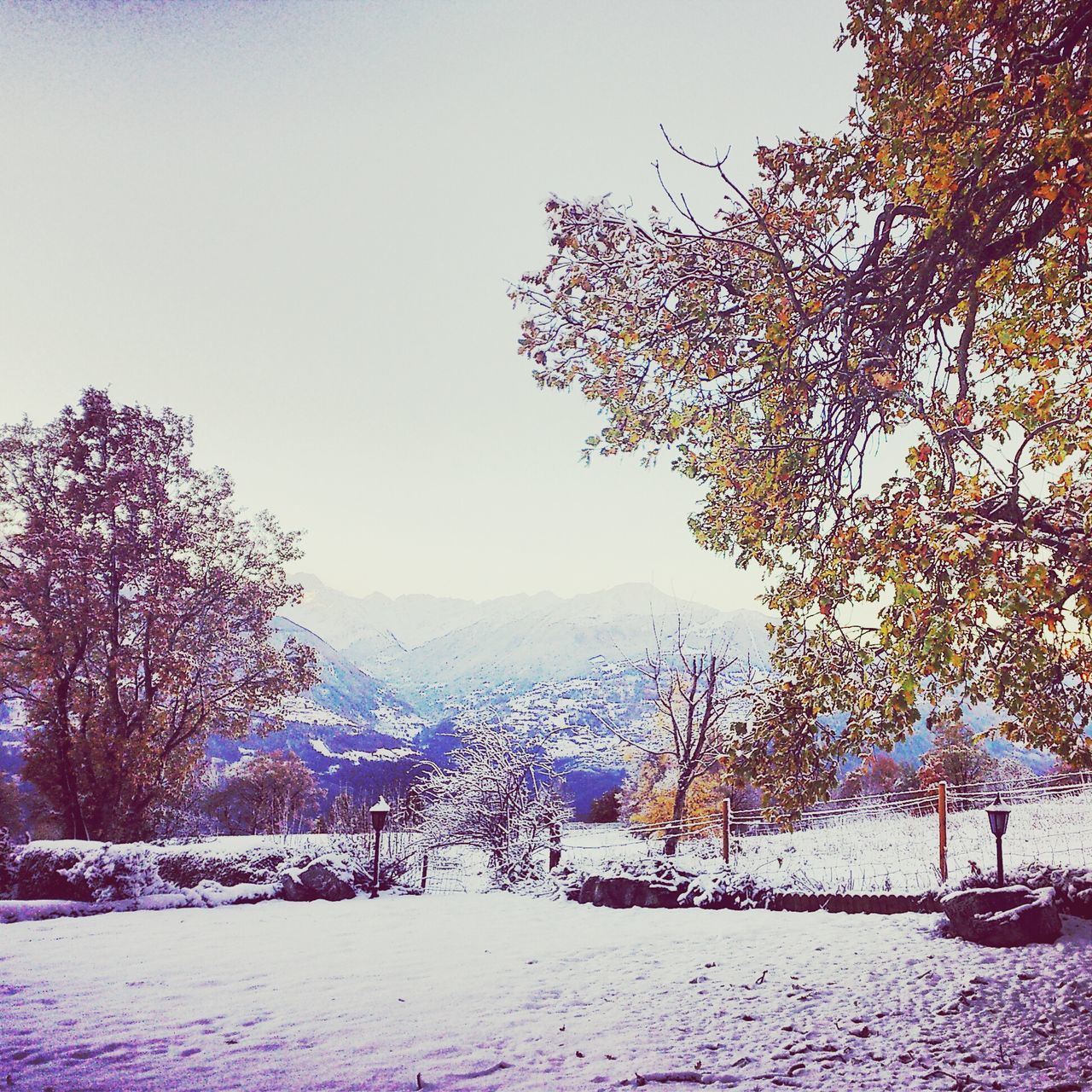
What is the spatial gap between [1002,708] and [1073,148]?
308 cm

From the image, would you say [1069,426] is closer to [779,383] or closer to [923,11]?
[779,383]

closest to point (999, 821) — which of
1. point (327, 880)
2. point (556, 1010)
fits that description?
point (556, 1010)

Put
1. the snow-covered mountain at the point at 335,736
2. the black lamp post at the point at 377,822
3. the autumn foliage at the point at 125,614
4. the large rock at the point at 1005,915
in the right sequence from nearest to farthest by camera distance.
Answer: the large rock at the point at 1005,915, the black lamp post at the point at 377,822, the autumn foliage at the point at 125,614, the snow-covered mountain at the point at 335,736

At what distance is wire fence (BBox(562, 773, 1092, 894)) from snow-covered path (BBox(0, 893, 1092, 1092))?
4.69ft

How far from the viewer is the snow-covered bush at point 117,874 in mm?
11906

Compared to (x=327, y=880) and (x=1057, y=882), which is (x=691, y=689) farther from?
(x=1057, y=882)

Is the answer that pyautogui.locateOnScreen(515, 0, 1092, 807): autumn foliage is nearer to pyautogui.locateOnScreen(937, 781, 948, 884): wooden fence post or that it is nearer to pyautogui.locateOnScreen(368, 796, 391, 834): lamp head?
pyautogui.locateOnScreen(937, 781, 948, 884): wooden fence post

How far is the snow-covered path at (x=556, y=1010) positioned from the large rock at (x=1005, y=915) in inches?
7.2

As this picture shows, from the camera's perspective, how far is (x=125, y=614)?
1675 centimetres

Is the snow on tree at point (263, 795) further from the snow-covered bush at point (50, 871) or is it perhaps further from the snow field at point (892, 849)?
the snow field at point (892, 849)

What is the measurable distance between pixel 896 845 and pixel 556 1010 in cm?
1120

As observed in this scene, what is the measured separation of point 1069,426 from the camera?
4.33 m

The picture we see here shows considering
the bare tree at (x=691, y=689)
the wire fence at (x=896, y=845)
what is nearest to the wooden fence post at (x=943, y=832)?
the wire fence at (x=896, y=845)

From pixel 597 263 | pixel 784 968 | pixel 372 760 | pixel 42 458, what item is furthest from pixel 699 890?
pixel 372 760
